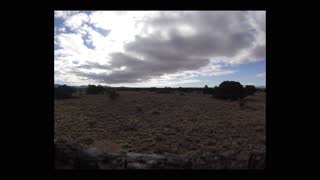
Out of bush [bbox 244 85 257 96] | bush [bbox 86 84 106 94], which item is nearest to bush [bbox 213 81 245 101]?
bush [bbox 244 85 257 96]

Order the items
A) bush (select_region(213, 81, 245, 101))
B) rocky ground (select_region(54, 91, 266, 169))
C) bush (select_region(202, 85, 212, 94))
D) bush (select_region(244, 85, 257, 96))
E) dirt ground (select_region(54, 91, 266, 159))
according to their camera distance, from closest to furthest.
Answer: rocky ground (select_region(54, 91, 266, 169)), dirt ground (select_region(54, 91, 266, 159)), bush (select_region(213, 81, 245, 101)), bush (select_region(244, 85, 257, 96)), bush (select_region(202, 85, 212, 94))

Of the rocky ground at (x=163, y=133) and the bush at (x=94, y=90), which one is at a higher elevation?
the bush at (x=94, y=90)

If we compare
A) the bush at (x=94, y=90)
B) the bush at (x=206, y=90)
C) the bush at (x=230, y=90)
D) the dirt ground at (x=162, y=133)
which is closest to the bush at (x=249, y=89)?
the bush at (x=230, y=90)

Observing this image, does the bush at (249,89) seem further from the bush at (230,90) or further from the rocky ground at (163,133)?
the rocky ground at (163,133)

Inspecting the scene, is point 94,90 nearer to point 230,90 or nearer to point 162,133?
point 230,90

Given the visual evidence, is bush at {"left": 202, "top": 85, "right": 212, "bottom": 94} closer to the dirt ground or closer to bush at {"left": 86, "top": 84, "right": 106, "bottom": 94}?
bush at {"left": 86, "top": 84, "right": 106, "bottom": 94}

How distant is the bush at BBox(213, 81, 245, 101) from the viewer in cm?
2831

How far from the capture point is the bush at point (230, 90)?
2831 centimetres

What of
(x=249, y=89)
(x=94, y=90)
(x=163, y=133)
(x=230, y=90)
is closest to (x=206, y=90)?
(x=249, y=89)

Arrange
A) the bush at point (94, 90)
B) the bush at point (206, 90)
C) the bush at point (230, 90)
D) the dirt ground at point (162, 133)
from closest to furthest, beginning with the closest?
1. the dirt ground at point (162, 133)
2. the bush at point (230, 90)
3. the bush at point (94, 90)
4. the bush at point (206, 90)

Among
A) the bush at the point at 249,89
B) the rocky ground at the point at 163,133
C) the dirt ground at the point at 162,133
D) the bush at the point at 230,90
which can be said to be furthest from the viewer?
the bush at the point at 249,89
